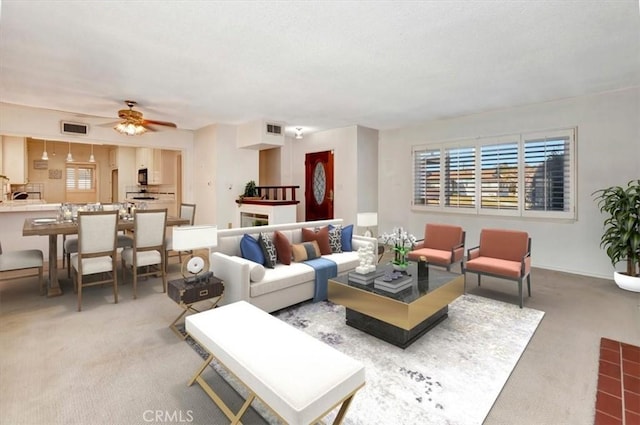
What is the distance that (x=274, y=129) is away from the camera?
648cm

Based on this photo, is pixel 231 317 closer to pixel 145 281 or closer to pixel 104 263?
pixel 104 263

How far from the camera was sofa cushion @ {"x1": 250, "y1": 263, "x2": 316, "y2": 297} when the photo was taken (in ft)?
10.3

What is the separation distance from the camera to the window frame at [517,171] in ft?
16.2

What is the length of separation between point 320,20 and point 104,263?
141 inches

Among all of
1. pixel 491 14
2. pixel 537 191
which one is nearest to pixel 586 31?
pixel 491 14

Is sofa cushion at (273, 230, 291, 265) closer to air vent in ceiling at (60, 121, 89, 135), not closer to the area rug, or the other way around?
the area rug

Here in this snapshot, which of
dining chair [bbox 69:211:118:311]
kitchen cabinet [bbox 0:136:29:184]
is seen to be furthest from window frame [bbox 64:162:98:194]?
dining chair [bbox 69:211:118:311]

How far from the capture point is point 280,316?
131 inches

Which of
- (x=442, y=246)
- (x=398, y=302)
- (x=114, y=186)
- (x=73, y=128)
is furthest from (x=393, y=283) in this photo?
(x=114, y=186)

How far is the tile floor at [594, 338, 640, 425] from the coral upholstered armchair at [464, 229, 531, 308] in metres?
1.02

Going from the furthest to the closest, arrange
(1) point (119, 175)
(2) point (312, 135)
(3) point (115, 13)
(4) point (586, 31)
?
1. (1) point (119, 175)
2. (2) point (312, 135)
3. (4) point (586, 31)
4. (3) point (115, 13)

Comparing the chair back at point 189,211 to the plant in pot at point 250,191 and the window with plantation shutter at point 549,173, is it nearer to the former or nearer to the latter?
the plant in pot at point 250,191

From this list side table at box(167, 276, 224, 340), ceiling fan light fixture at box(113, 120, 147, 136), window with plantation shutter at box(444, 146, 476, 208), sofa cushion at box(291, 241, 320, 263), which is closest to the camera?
side table at box(167, 276, 224, 340)

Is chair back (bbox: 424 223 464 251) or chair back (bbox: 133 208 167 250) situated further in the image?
chair back (bbox: 424 223 464 251)
